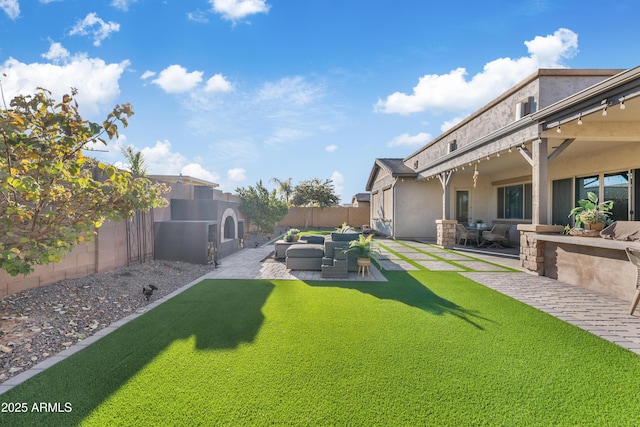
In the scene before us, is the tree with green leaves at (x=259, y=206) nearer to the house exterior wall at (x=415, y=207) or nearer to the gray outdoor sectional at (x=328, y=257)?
the house exterior wall at (x=415, y=207)

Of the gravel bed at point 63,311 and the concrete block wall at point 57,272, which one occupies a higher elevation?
the concrete block wall at point 57,272

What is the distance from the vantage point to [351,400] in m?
2.23

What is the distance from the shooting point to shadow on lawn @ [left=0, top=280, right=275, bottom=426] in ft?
7.44

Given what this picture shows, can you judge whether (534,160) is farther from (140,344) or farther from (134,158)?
(134,158)

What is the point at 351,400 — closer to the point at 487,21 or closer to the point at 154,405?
the point at 154,405

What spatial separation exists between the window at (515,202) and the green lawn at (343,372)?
930cm

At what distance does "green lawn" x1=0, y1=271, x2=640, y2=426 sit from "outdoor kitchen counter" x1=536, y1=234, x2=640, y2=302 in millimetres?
2113

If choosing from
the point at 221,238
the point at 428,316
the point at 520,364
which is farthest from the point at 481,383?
the point at 221,238

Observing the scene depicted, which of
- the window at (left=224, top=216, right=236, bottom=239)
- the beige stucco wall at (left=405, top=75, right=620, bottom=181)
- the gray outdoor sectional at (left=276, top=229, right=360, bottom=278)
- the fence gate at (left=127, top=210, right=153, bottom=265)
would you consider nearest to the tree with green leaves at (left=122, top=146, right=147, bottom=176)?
the window at (left=224, top=216, right=236, bottom=239)

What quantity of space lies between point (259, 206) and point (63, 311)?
11.6m

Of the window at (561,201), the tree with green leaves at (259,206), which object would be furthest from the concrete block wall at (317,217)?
the window at (561,201)

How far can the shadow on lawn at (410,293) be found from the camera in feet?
14.0

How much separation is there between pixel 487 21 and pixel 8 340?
40.6 ft

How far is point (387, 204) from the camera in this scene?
16.2 metres
